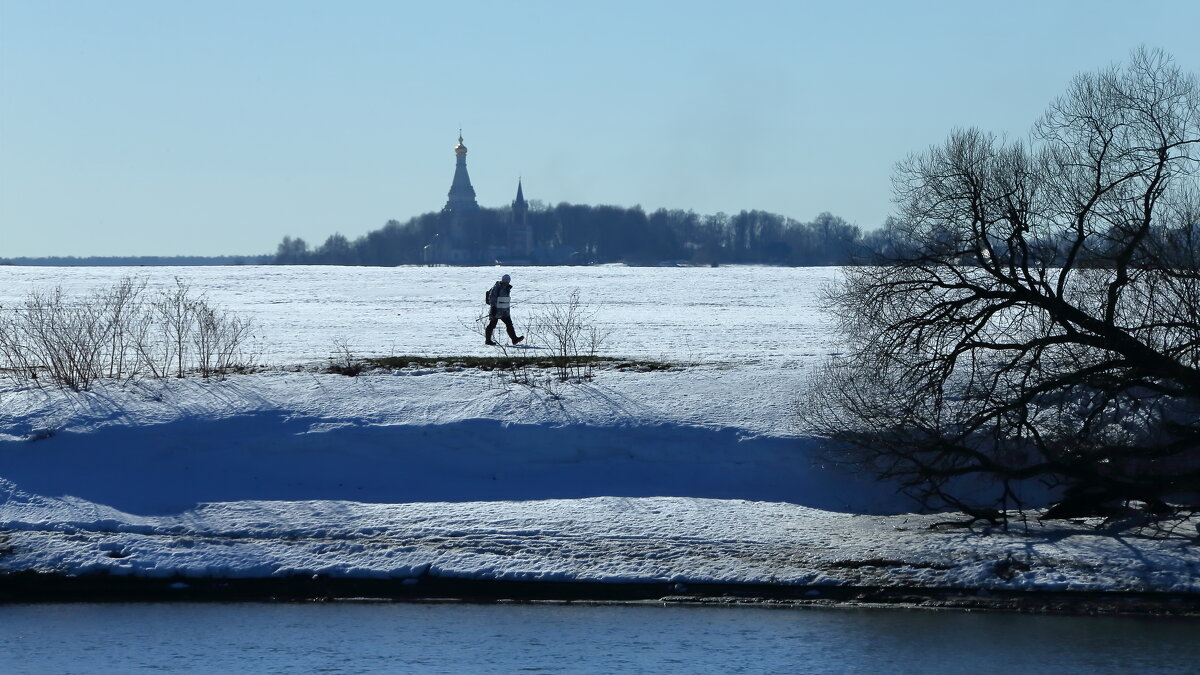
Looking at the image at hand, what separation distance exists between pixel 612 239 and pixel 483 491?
459ft

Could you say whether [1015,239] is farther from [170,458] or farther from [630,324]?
[630,324]

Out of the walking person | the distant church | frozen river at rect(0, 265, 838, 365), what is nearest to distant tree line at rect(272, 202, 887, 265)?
the distant church

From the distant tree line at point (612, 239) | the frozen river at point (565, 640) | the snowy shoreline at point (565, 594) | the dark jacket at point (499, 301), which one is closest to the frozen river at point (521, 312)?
the dark jacket at point (499, 301)

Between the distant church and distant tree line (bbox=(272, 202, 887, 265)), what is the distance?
0.53m

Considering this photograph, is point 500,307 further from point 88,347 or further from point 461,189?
point 461,189

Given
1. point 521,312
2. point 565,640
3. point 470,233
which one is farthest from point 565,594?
point 470,233

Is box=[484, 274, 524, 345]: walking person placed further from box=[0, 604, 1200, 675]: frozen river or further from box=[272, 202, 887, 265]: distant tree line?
box=[272, 202, 887, 265]: distant tree line

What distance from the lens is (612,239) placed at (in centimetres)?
15638

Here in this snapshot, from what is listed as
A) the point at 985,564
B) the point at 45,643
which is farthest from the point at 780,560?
the point at 45,643

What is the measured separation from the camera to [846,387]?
16812 millimetres

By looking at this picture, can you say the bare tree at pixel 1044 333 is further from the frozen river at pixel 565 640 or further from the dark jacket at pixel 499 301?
the dark jacket at pixel 499 301

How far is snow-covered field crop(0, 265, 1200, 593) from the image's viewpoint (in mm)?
14594

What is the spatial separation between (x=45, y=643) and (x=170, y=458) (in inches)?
221

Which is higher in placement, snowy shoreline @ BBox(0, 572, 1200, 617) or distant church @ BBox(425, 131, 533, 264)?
distant church @ BBox(425, 131, 533, 264)
